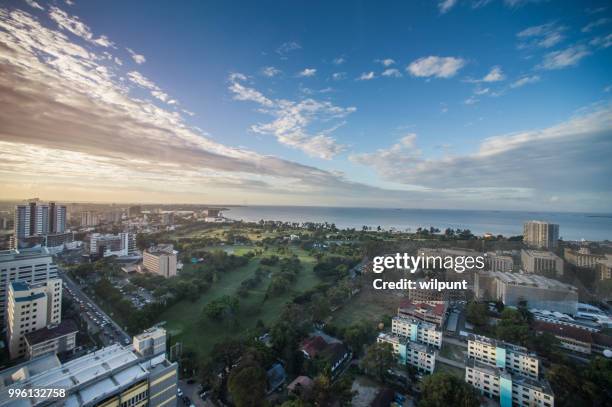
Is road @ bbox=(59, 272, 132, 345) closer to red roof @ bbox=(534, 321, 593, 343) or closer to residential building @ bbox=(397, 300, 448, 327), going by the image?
residential building @ bbox=(397, 300, 448, 327)

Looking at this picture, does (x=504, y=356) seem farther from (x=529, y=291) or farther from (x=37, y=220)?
(x=37, y=220)

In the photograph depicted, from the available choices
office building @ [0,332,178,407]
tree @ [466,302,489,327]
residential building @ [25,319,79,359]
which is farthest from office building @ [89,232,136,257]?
tree @ [466,302,489,327]

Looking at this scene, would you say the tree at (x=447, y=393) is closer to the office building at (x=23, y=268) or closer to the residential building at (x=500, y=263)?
the residential building at (x=500, y=263)

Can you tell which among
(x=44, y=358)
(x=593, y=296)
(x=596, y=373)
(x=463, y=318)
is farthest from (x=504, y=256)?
(x=44, y=358)

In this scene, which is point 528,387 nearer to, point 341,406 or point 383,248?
point 341,406

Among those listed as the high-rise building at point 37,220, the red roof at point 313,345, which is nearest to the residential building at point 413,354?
the red roof at point 313,345
